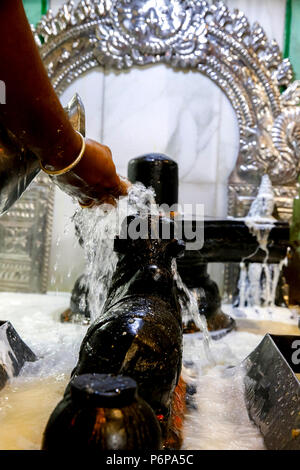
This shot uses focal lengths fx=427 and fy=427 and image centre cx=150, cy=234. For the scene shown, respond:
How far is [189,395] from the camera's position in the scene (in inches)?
71.8

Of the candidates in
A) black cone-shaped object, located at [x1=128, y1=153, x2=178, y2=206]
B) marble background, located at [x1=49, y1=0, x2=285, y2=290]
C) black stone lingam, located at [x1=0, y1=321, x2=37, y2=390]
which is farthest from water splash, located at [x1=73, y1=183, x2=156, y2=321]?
marble background, located at [x1=49, y1=0, x2=285, y2=290]

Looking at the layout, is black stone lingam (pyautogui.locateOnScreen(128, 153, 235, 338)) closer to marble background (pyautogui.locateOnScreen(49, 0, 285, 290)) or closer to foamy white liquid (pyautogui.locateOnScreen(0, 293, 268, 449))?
foamy white liquid (pyautogui.locateOnScreen(0, 293, 268, 449))

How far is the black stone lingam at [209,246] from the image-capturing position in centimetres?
311

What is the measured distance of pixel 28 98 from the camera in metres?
1.02

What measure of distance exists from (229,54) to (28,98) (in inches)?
159

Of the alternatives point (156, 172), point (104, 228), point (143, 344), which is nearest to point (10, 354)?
point (104, 228)

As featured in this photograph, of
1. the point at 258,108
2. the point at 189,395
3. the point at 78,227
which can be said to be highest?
the point at 258,108

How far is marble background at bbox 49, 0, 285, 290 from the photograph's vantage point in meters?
4.62

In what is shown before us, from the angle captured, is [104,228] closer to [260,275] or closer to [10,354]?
[10,354]

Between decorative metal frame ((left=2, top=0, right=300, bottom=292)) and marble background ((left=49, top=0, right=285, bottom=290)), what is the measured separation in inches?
5.6

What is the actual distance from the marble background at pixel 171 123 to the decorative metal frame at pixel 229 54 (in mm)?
142

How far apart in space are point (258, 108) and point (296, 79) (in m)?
0.57
